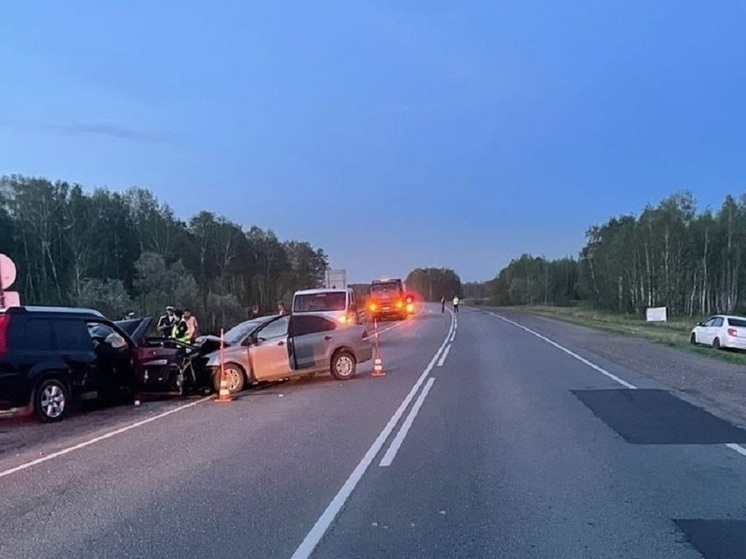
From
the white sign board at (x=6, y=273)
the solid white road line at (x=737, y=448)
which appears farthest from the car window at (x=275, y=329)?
the solid white road line at (x=737, y=448)

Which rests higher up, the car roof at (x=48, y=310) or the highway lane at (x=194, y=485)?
the car roof at (x=48, y=310)

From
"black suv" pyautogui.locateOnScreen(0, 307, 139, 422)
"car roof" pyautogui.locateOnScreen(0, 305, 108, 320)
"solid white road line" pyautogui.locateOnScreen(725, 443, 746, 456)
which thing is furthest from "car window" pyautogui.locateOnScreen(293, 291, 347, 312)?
"solid white road line" pyautogui.locateOnScreen(725, 443, 746, 456)

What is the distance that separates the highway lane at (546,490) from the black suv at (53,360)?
6.06 meters

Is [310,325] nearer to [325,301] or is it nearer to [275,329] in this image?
[275,329]

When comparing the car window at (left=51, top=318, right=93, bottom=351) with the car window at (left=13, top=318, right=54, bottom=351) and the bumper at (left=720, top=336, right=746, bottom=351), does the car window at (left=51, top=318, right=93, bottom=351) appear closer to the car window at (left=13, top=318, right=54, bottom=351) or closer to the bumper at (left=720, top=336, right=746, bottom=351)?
the car window at (left=13, top=318, right=54, bottom=351)

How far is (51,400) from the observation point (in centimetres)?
1372

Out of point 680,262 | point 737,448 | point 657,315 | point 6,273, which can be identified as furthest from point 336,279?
point 680,262

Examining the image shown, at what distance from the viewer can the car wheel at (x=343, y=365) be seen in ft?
62.3

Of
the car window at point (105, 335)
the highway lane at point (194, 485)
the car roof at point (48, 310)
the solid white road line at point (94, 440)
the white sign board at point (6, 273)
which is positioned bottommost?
the solid white road line at point (94, 440)

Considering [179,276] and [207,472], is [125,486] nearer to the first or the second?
[207,472]

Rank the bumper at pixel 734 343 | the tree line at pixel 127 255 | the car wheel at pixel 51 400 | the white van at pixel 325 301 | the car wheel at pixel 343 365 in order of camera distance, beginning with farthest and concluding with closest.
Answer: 1. the tree line at pixel 127 255
2. the bumper at pixel 734 343
3. the white van at pixel 325 301
4. the car wheel at pixel 343 365
5. the car wheel at pixel 51 400

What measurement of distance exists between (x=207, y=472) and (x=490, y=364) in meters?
14.6

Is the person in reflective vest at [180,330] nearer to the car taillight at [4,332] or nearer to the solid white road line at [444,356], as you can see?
the car taillight at [4,332]

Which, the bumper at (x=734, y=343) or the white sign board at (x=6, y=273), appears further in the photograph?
→ the bumper at (x=734, y=343)
